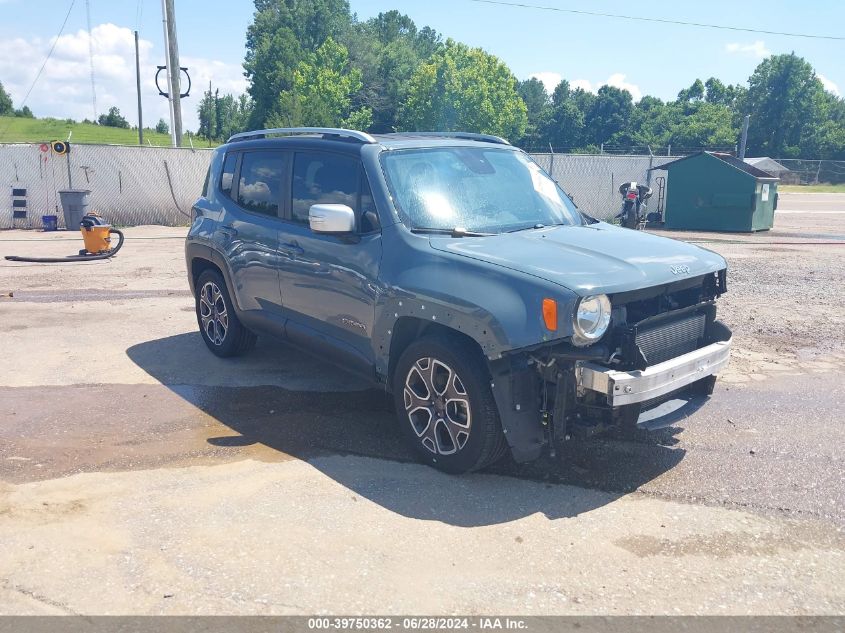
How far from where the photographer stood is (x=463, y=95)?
82.5 meters

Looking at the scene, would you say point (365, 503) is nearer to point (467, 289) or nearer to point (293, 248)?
point (467, 289)

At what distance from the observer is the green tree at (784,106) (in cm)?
7575

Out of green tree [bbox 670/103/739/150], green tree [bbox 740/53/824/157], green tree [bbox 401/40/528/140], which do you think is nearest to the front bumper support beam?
green tree [bbox 670/103/739/150]

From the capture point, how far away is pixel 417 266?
4.45 meters

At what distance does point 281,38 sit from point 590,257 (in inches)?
3280

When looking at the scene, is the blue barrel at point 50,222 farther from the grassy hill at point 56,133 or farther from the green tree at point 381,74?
the green tree at point 381,74

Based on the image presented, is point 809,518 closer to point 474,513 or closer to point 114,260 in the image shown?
point 474,513

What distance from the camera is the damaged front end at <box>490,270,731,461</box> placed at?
12.7ft

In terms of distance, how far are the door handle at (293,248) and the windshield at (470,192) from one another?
0.96m

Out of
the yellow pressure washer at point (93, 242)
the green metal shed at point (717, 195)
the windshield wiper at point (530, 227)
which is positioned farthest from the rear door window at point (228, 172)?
the green metal shed at point (717, 195)

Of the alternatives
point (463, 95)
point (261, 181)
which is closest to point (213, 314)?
point (261, 181)

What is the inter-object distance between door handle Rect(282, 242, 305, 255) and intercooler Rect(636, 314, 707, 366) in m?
2.55
